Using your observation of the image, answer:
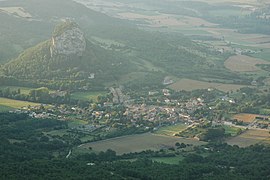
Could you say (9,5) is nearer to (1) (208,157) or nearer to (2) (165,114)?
(2) (165,114)

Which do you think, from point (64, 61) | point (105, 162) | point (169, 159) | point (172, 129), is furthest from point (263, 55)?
point (105, 162)

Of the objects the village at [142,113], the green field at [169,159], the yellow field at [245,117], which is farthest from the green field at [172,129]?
the green field at [169,159]

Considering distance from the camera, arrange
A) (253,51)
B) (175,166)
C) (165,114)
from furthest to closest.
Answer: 1. (253,51)
2. (165,114)
3. (175,166)

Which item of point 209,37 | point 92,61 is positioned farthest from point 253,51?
point 92,61

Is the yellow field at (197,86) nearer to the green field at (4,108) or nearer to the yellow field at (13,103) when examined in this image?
the yellow field at (13,103)

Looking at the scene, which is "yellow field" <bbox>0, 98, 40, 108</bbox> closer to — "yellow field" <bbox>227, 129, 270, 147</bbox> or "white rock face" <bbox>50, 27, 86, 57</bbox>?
"white rock face" <bbox>50, 27, 86, 57</bbox>
